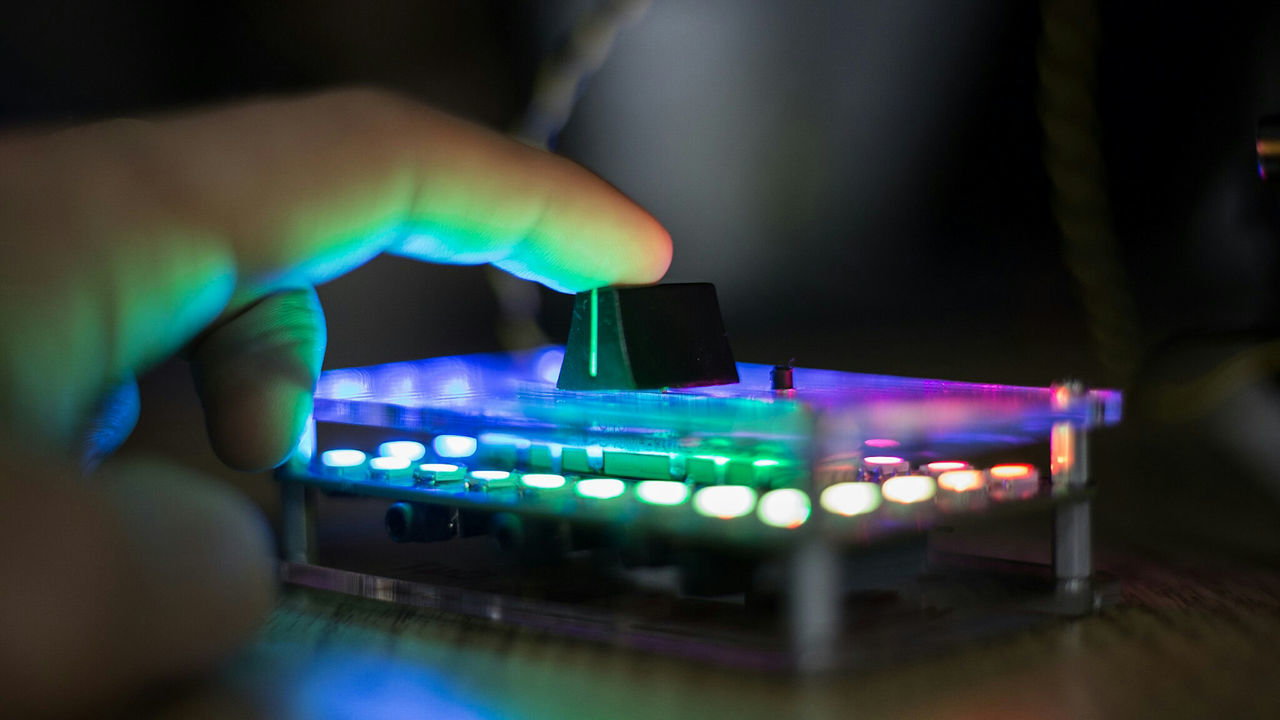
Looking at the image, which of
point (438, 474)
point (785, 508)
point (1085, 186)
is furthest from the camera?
point (1085, 186)

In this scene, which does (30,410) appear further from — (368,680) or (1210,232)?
(1210,232)

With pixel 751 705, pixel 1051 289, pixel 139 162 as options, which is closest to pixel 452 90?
pixel 1051 289

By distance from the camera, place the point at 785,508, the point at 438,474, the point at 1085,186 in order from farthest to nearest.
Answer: the point at 1085,186, the point at 438,474, the point at 785,508

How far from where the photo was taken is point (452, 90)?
1.10 meters

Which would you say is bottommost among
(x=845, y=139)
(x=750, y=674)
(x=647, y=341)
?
(x=750, y=674)

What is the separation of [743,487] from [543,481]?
98mm

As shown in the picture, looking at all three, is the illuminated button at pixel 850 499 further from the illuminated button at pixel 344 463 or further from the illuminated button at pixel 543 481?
the illuminated button at pixel 344 463

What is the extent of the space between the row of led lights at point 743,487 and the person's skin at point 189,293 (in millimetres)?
60

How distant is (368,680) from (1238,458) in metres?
0.51

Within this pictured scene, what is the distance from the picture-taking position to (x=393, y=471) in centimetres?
60

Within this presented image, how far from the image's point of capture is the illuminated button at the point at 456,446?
2.07 feet

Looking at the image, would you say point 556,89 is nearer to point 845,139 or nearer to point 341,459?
point 845,139

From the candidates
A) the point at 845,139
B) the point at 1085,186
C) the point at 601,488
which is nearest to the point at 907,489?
the point at 601,488

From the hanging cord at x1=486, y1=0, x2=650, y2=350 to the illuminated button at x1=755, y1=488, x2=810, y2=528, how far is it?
22.5 inches
